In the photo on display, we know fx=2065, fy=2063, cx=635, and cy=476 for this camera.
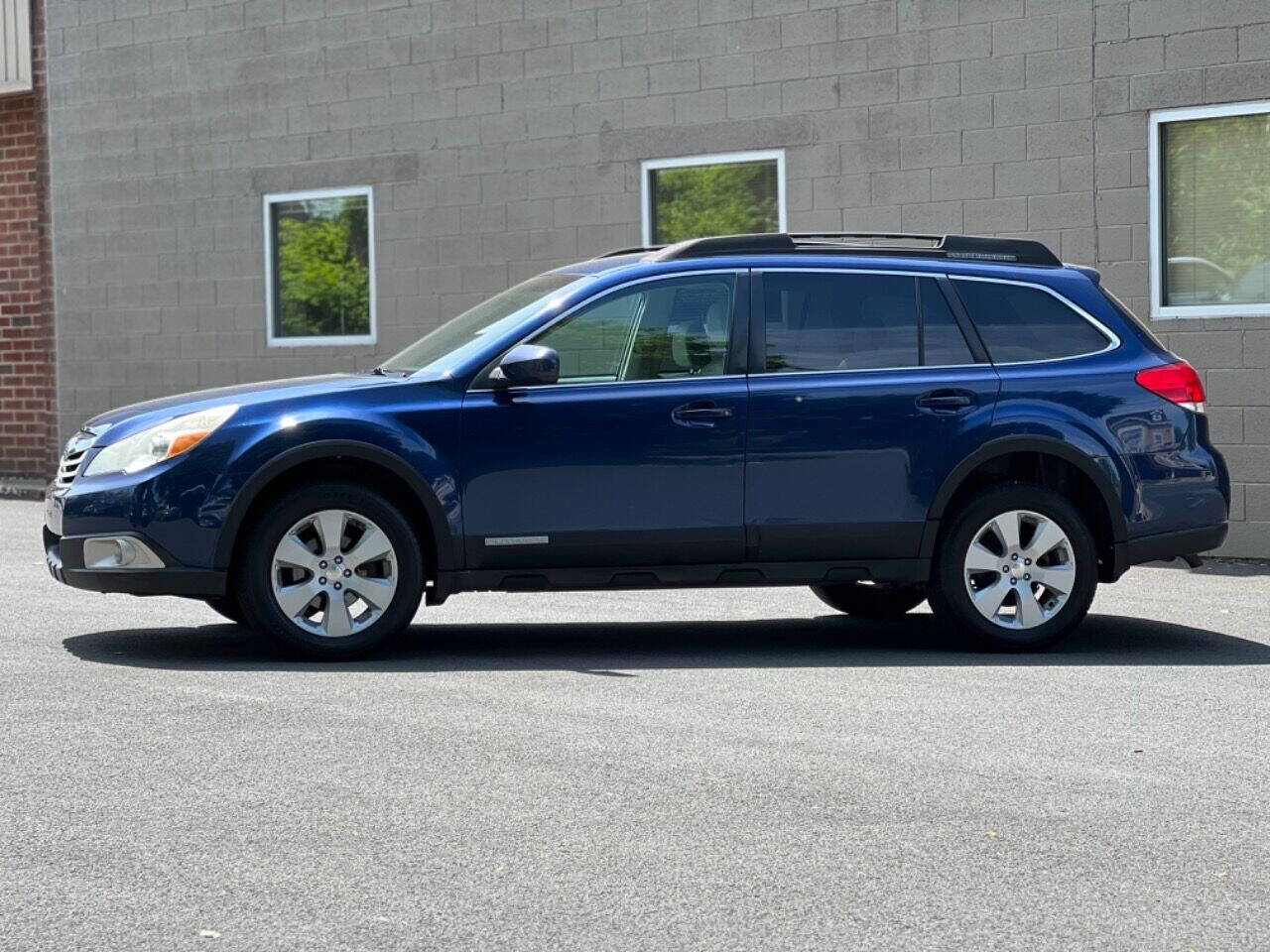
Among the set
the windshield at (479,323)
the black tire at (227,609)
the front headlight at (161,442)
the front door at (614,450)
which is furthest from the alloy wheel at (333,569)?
the windshield at (479,323)

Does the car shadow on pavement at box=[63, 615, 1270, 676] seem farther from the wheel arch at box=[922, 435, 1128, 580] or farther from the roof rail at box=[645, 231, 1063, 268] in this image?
→ the roof rail at box=[645, 231, 1063, 268]

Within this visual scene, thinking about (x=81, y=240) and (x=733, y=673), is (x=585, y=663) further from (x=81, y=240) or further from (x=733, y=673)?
(x=81, y=240)

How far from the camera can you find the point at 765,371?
9.08 metres

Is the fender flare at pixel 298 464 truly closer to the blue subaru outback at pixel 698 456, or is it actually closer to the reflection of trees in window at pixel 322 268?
the blue subaru outback at pixel 698 456

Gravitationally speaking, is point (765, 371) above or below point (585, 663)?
above

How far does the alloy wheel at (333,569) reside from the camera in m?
8.63

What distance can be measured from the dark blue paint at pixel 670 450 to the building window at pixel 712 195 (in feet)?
19.9

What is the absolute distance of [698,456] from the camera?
8.92 m

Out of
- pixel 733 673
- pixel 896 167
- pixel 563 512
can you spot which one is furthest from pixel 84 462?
pixel 896 167

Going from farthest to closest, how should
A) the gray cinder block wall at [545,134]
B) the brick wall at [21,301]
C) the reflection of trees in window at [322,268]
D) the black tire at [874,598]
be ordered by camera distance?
the brick wall at [21,301] → the reflection of trees in window at [322,268] → the gray cinder block wall at [545,134] → the black tire at [874,598]

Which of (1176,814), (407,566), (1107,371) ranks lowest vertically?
(1176,814)

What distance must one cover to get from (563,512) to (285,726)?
204 centimetres

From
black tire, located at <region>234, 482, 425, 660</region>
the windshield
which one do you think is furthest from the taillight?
black tire, located at <region>234, 482, 425, 660</region>

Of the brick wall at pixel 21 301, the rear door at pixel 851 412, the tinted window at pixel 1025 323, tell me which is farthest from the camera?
the brick wall at pixel 21 301
